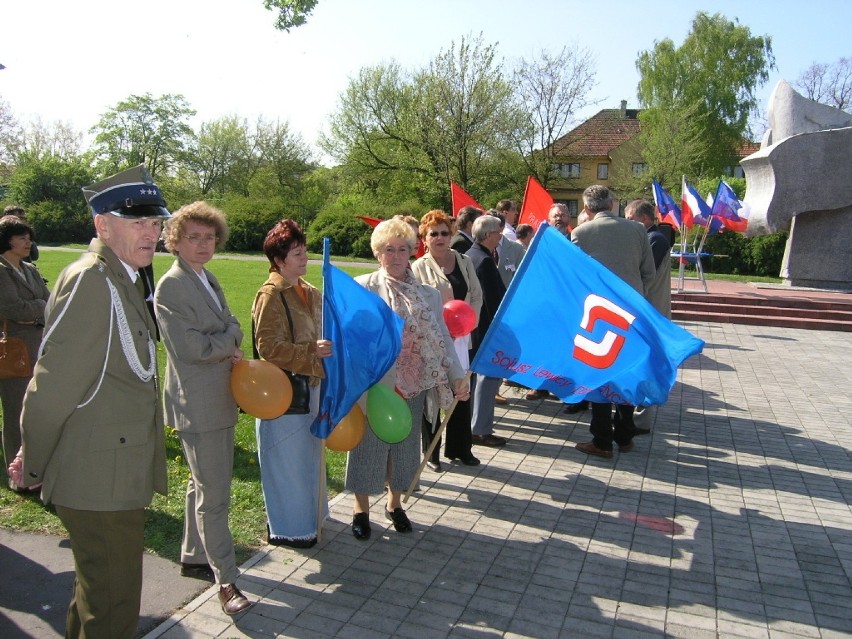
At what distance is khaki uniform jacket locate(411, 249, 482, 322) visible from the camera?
568 cm

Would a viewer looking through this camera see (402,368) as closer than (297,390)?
No

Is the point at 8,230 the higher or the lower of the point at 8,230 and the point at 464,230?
the lower

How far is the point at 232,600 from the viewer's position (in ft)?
12.0

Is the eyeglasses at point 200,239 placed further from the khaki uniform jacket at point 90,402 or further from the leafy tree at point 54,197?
the leafy tree at point 54,197

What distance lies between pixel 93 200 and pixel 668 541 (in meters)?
4.01

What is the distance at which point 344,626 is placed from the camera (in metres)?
3.64

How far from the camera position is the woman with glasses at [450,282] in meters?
5.76

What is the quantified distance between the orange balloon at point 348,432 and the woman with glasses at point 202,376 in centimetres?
71

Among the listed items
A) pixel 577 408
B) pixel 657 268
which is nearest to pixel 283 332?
pixel 657 268

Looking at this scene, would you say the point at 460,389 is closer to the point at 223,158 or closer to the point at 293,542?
the point at 293,542

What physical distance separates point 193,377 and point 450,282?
2.76 meters

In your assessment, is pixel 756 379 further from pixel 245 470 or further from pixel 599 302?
pixel 245 470

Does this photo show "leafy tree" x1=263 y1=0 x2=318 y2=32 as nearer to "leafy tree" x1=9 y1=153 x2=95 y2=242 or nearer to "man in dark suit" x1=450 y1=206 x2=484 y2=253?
"man in dark suit" x1=450 y1=206 x2=484 y2=253

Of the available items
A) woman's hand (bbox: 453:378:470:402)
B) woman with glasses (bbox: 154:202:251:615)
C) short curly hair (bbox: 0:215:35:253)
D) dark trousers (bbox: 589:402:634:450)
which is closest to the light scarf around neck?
woman's hand (bbox: 453:378:470:402)
